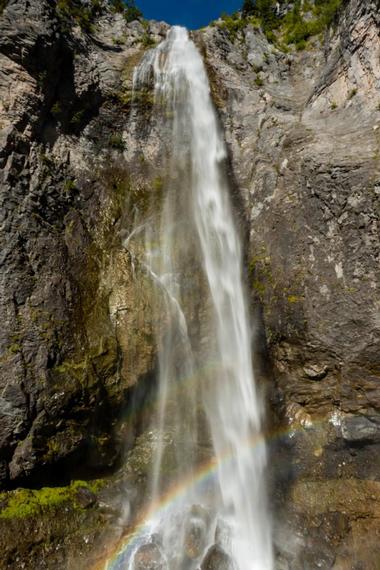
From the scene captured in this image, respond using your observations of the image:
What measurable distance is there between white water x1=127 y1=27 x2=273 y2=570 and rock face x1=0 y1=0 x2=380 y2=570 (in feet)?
1.44

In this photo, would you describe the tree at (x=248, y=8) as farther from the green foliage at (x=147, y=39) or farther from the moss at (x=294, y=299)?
the moss at (x=294, y=299)

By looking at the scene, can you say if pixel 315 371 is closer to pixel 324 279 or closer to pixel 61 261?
pixel 324 279

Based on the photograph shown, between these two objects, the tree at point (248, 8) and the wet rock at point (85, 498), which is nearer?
the wet rock at point (85, 498)

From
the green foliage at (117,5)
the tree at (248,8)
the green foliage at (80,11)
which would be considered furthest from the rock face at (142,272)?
the tree at (248,8)

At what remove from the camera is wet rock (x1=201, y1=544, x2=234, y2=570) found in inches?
236

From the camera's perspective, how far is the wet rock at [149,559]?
5.94 metres

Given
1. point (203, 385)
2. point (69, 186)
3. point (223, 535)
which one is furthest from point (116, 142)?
point (223, 535)

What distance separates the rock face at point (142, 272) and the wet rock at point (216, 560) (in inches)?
38.1

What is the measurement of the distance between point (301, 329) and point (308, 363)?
0.76 metres

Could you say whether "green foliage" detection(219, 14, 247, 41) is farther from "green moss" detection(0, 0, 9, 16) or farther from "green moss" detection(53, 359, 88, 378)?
"green moss" detection(53, 359, 88, 378)

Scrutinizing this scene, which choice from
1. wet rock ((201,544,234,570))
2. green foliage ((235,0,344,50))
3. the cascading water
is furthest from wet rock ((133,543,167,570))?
green foliage ((235,0,344,50))

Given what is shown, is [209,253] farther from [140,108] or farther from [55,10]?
[55,10]

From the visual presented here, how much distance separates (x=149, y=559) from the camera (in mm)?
6023

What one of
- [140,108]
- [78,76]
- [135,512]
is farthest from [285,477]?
[78,76]
